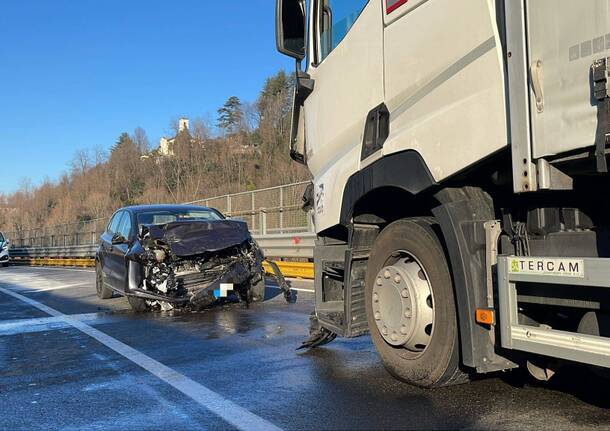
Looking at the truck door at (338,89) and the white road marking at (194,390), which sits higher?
the truck door at (338,89)

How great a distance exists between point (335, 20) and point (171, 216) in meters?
5.66

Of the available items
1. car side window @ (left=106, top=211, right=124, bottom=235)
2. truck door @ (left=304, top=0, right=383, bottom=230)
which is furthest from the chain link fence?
truck door @ (left=304, top=0, right=383, bottom=230)

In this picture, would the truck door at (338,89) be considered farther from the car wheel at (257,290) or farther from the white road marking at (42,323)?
the white road marking at (42,323)

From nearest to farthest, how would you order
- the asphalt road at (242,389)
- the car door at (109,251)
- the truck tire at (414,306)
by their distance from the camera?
the asphalt road at (242,389) < the truck tire at (414,306) < the car door at (109,251)

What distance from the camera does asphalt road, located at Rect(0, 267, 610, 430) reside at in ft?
11.7

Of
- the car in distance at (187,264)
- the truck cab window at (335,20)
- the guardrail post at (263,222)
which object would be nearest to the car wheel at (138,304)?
the car in distance at (187,264)

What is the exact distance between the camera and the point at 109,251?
33.4 feet

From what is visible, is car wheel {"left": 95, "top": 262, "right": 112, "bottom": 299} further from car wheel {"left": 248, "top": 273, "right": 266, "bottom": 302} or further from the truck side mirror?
the truck side mirror

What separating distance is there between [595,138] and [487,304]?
1.16 metres

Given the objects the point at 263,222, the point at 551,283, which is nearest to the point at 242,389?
the point at 551,283

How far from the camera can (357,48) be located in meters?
4.48

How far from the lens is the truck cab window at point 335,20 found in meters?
4.63

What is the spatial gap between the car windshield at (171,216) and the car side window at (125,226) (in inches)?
10.9

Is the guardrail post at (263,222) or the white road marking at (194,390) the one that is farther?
the guardrail post at (263,222)
